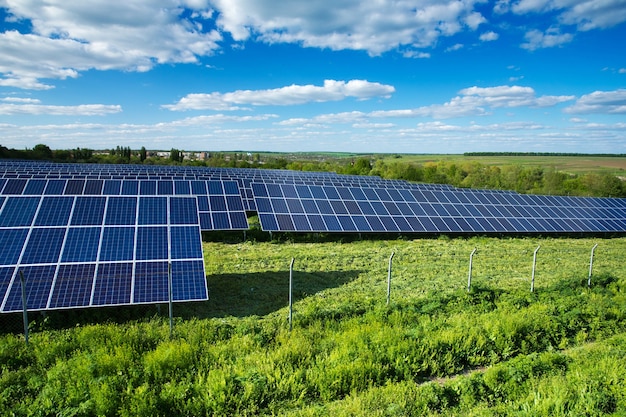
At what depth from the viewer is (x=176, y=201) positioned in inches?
574

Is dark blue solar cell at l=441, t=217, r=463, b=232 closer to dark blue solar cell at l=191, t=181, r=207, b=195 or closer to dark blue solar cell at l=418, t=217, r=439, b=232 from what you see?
dark blue solar cell at l=418, t=217, r=439, b=232

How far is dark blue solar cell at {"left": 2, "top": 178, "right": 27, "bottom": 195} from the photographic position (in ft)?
56.5

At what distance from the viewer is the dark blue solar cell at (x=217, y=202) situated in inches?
922

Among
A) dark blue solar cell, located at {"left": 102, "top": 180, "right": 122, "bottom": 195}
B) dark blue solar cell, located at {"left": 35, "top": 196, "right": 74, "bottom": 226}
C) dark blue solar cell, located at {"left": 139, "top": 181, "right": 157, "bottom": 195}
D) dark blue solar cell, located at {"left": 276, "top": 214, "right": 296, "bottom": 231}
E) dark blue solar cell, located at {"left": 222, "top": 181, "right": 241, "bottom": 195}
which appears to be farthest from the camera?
dark blue solar cell, located at {"left": 222, "top": 181, "right": 241, "bottom": 195}

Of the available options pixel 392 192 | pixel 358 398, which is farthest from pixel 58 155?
pixel 358 398

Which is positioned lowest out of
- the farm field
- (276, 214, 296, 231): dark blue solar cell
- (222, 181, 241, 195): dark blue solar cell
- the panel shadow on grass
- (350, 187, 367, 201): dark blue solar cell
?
the panel shadow on grass

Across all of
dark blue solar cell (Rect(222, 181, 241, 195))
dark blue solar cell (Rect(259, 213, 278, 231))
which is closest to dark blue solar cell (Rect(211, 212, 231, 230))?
dark blue solar cell (Rect(259, 213, 278, 231))

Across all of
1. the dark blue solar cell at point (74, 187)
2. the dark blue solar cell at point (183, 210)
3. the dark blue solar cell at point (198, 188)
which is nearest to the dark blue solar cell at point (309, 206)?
the dark blue solar cell at point (198, 188)

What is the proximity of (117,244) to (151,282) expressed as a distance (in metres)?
2.05

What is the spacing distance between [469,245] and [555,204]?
1563 cm

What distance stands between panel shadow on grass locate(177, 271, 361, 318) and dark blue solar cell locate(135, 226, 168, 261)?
184cm

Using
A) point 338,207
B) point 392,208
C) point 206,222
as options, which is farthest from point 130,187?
point 392,208

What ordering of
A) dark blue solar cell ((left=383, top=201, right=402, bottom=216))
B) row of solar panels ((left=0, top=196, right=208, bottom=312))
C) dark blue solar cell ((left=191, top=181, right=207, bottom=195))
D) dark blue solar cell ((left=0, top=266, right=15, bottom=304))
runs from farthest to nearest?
dark blue solar cell ((left=383, top=201, right=402, bottom=216))
dark blue solar cell ((left=191, top=181, right=207, bottom=195))
row of solar panels ((left=0, top=196, right=208, bottom=312))
dark blue solar cell ((left=0, top=266, right=15, bottom=304))

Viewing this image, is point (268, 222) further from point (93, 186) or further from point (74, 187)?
point (74, 187)
